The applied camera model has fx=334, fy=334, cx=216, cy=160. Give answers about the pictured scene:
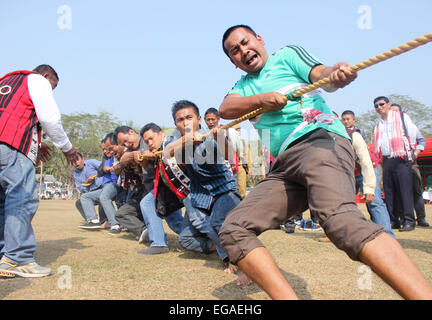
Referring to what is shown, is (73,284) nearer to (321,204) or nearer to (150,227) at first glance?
(150,227)

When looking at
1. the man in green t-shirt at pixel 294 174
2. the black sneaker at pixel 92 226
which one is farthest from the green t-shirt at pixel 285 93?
the black sneaker at pixel 92 226

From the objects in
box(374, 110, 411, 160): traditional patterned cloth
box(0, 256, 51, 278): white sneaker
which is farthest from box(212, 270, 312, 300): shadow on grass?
box(374, 110, 411, 160): traditional patterned cloth

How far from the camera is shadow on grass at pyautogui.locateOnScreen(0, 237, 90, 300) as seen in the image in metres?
2.57

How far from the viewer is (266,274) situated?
1.62 meters

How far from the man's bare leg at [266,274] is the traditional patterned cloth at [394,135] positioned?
517 centimetres

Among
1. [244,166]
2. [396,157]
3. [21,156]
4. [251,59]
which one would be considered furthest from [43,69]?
[396,157]

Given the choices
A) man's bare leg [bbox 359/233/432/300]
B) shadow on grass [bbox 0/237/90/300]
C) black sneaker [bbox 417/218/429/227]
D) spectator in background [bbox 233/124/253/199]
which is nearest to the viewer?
man's bare leg [bbox 359/233/432/300]

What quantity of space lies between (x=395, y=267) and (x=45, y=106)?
3118 mm

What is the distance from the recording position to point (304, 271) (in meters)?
2.87

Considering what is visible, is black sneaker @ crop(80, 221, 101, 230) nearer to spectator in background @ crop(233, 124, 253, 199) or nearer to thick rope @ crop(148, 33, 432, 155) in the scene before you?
spectator in background @ crop(233, 124, 253, 199)

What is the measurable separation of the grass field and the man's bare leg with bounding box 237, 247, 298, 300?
2.28ft
